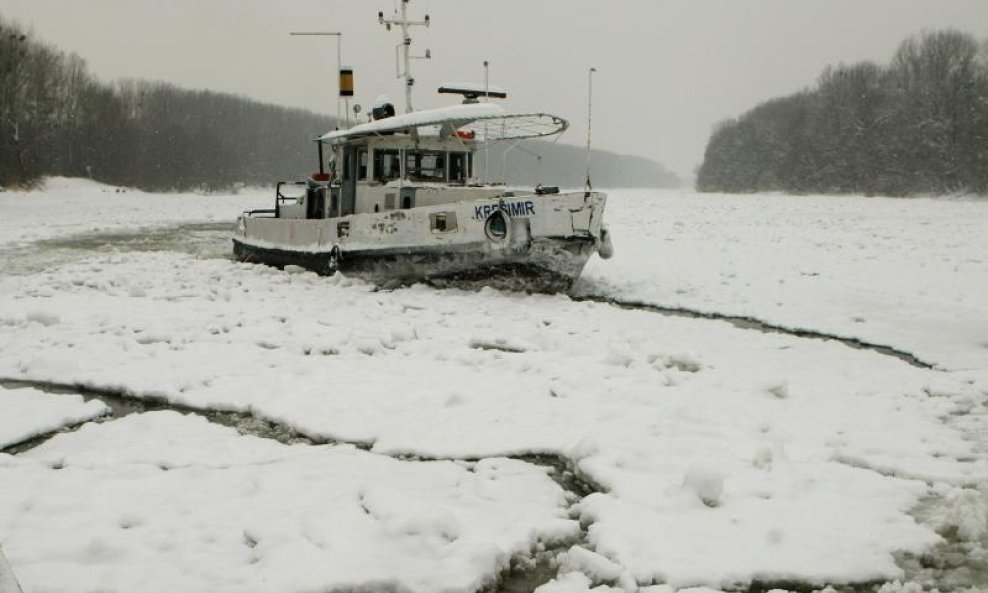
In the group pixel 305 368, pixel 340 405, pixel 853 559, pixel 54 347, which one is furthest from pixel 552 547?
pixel 54 347

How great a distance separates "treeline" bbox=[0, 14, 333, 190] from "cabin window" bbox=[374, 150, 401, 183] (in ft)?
136

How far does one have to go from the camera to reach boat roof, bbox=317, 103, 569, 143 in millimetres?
11102

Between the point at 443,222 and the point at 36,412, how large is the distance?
661 cm

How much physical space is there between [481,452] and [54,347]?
16.4ft

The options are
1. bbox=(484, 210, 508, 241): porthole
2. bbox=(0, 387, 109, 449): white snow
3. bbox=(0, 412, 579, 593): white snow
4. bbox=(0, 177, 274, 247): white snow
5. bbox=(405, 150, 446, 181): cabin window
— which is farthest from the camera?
bbox=(0, 177, 274, 247): white snow

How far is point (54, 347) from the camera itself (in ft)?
23.2

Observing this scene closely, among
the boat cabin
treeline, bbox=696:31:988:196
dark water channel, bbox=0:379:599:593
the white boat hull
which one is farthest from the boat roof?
treeline, bbox=696:31:988:196

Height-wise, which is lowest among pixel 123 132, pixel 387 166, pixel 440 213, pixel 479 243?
pixel 479 243

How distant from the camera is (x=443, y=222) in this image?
10.9m

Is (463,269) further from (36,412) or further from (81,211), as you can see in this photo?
(81,211)

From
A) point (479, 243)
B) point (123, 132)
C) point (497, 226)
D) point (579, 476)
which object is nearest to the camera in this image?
point (579, 476)

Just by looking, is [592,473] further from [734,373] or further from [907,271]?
[907,271]

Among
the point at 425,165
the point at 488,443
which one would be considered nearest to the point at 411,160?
the point at 425,165

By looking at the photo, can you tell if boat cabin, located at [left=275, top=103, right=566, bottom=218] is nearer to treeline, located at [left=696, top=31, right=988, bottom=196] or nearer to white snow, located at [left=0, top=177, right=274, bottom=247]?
white snow, located at [left=0, top=177, right=274, bottom=247]
